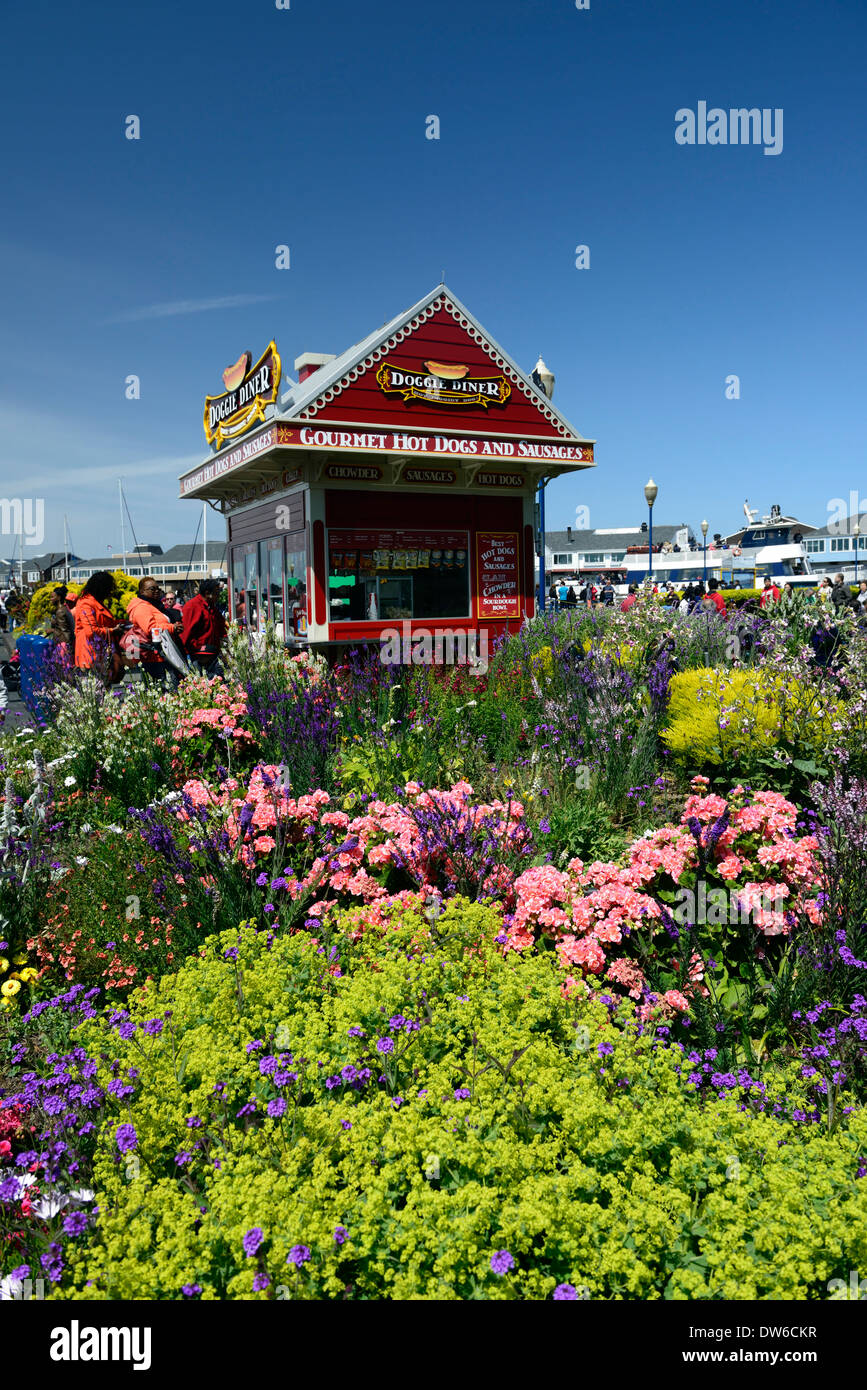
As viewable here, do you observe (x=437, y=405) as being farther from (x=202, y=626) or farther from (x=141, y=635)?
(x=141, y=635)

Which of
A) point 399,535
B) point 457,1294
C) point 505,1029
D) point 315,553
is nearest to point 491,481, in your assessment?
point 399,535

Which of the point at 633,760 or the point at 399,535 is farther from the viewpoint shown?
the point at 399,535

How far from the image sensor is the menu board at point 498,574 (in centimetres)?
1355

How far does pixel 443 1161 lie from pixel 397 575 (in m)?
11.1

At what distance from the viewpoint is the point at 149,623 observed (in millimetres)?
8344

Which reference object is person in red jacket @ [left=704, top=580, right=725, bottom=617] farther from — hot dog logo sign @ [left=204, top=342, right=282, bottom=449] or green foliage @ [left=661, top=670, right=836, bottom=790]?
hot dog logo sign @ [left=204, top=342, right=282, bottom=449]

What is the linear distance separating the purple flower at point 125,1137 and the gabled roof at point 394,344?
9.98 meters

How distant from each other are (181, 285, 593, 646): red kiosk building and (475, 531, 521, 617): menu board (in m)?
0.02

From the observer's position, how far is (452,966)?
2904mm

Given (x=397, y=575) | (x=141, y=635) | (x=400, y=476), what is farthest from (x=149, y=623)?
(x=400, y=476)
